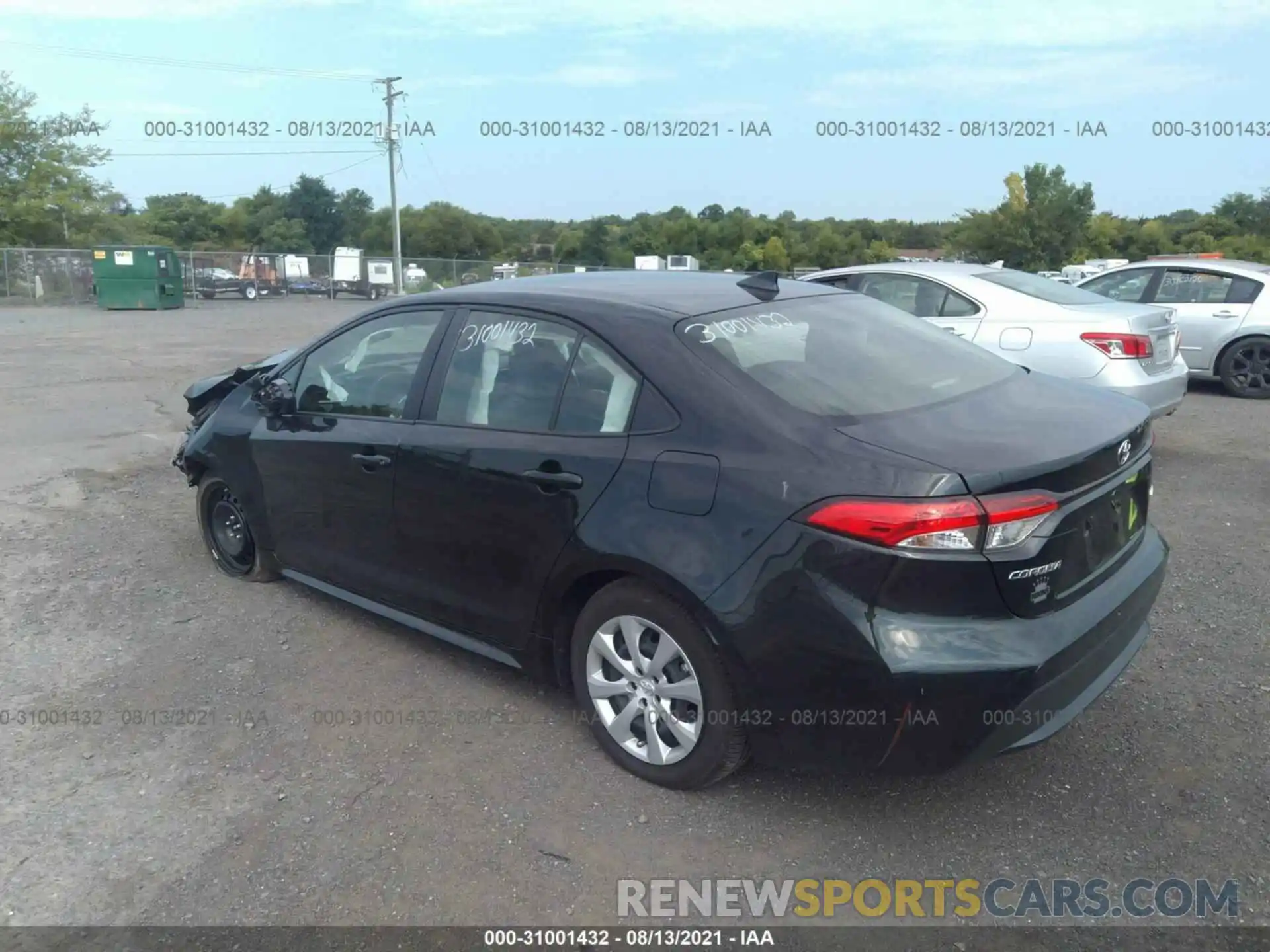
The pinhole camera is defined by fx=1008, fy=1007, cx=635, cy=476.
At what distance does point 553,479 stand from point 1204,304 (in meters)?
9.87

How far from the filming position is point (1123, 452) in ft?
10.6

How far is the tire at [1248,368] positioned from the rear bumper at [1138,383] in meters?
4.39

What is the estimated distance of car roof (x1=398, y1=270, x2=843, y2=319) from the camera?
3619mm

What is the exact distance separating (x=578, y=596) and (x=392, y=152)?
44890 millimetres

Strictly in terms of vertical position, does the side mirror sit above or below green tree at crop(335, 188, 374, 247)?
below

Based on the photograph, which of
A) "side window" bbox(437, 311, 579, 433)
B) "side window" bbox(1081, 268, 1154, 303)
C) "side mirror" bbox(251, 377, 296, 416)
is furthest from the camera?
"side window" bbox(1081, 268, 1154, 303)

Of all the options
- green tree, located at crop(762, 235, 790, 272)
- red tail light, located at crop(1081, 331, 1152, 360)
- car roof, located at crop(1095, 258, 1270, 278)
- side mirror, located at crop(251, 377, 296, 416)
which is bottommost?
side mirror, located at crop(251, 377, 296, 416)

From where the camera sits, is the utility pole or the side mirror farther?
the utility pole

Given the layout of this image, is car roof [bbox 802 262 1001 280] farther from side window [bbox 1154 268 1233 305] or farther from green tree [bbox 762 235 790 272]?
green tree [bbox 762 235 790 272]

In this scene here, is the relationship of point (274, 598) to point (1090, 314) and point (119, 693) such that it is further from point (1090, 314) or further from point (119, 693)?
point (1090, 314)

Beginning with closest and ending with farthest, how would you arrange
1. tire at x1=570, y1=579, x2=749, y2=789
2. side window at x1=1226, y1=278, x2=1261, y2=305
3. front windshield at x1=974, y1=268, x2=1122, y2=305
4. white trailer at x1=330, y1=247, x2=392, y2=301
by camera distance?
tire at x1=570, y1=579, x2=749, y2=789
front windshield at x1=974, y1=268, x2=1122, y2=305
side window at x1=1226, y1=278, x2=1261, y2=305
white trailer at x1=330, y1=247, x2=392, y2=301

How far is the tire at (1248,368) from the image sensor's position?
34.8 feet

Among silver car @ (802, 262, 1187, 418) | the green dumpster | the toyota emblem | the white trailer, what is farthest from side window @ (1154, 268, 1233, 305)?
the white trailer

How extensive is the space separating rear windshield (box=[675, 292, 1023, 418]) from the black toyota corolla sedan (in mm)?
16
